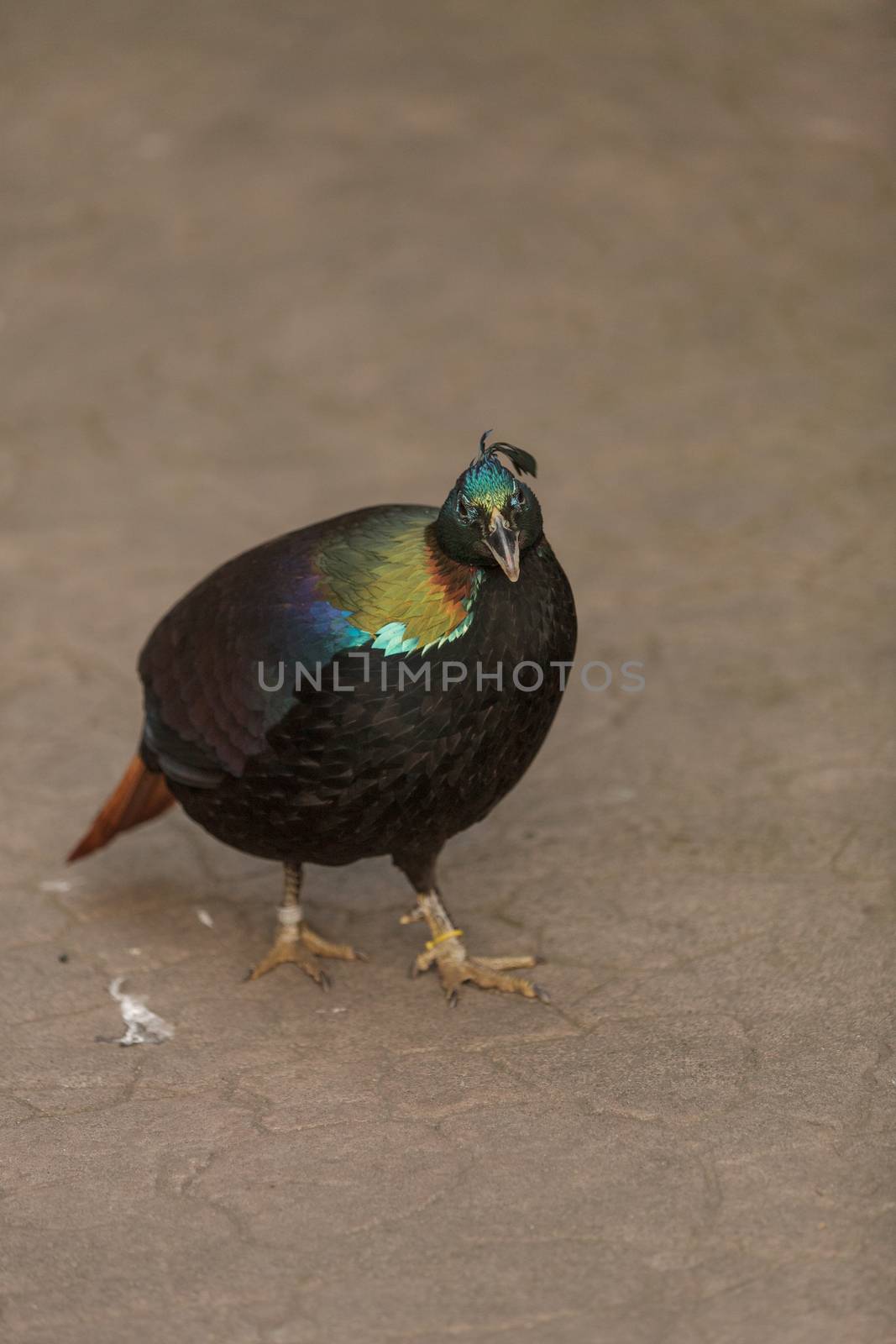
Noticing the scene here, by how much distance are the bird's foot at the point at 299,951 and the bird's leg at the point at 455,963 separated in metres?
0.19

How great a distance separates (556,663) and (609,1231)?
1188mm

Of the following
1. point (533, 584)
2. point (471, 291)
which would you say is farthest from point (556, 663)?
point (471, 291)

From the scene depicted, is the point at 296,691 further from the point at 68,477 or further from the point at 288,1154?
the point at 68,477

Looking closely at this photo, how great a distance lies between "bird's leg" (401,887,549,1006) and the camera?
12.5ft

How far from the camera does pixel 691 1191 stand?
3.05 meters

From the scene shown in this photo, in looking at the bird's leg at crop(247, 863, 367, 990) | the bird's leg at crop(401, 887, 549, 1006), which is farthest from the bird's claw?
the bird's leg at crop(401, 887, 549, 1006)

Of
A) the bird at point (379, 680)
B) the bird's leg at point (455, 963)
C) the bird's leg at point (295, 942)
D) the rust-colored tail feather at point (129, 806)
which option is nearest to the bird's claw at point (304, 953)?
the bird's leg at point (295, 942)

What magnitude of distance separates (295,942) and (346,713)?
2.83 ft

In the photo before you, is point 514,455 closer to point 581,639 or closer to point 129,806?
point 129,806

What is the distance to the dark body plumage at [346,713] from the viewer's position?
3.37m

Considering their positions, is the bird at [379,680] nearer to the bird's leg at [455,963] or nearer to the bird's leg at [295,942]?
the bird's leg at [455,963]

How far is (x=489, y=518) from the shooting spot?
3.25 m

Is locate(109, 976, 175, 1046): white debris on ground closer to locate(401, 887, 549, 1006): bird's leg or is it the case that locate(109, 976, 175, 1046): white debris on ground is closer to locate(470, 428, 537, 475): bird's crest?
locate(401, 887, 549, 1006): bird's leg

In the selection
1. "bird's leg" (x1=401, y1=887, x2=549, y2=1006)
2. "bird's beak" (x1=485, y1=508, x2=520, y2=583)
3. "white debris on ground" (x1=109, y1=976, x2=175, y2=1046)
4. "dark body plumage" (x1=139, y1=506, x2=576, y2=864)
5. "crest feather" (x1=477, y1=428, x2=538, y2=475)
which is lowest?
"white debris on ground" (x1=109, y1=976, x2=175, y2=1046)
